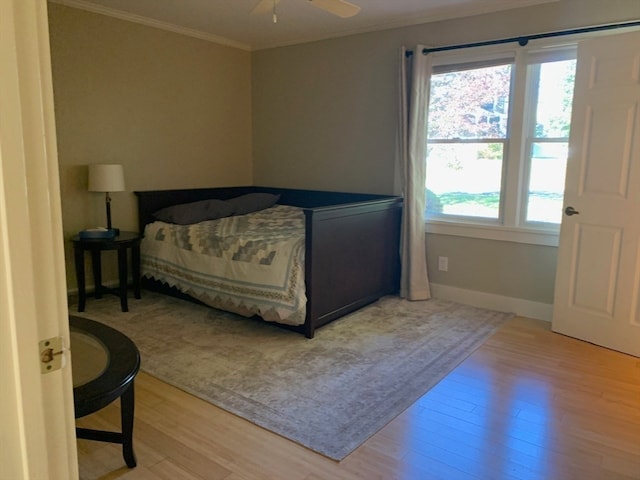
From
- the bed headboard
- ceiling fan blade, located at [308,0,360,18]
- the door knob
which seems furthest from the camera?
the bed headboard

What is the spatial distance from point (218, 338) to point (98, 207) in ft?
5.92

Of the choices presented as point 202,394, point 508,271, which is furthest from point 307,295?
point 508,271

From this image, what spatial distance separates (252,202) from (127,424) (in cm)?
314

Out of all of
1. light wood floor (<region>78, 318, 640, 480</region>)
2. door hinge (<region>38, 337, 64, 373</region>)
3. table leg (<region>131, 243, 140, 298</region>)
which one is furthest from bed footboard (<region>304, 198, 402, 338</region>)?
door hinge (<region>38, 337, 64, 373</region>)

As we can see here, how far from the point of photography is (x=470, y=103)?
4016 mm

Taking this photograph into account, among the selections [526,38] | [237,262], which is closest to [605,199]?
[526,38]

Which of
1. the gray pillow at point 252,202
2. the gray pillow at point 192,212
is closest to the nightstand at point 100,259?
the gray pillow at point 192,212

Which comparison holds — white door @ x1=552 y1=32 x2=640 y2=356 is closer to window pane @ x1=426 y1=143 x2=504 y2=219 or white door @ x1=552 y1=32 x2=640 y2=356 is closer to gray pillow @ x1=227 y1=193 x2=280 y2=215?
window pane @ x1=426 y1=143 x2=504 y2=219

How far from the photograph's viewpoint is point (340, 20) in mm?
4203

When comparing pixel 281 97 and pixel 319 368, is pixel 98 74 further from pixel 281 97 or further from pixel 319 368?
pixel 319 368

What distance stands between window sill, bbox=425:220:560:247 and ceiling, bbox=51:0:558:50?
1700 millimetres

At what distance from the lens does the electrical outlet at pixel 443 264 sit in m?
4.23

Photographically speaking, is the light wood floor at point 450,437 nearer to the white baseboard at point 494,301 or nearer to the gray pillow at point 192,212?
the white baseboard at point 494,301

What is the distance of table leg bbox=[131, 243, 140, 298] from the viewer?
4105 mm
